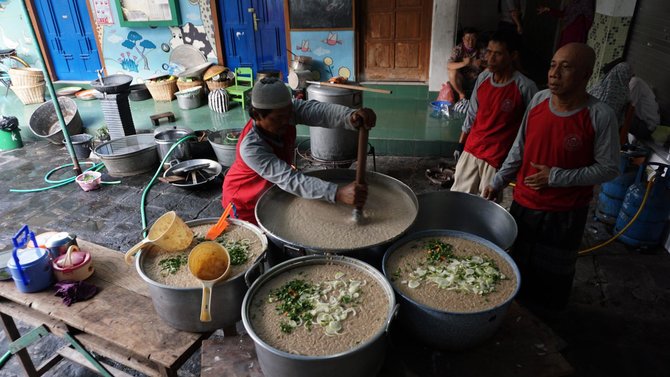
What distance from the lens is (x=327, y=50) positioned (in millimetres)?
8695

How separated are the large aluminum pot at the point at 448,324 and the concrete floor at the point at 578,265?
Answer: 0.21 metres

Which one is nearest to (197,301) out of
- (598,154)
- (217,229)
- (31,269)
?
(217,229)

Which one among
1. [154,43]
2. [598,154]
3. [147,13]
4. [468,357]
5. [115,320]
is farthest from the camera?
[154,43]

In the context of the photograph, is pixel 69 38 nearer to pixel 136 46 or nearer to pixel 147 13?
pixel 136 46

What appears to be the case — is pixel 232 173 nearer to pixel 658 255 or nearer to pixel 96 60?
pixel 658 255

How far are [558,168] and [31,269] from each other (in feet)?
9.98

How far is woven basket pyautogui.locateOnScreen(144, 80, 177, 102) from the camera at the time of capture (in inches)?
356

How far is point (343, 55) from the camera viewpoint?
28.5ft

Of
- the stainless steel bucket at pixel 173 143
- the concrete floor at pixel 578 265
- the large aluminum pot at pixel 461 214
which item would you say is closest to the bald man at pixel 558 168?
the large aluminum pot at pixel 461 214

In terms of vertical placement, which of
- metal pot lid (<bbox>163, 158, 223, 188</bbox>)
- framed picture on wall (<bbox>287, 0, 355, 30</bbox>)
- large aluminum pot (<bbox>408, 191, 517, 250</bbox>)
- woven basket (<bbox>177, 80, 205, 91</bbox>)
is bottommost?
metal pot lid (<bbox>163, 158, 223, 188</bbox>)

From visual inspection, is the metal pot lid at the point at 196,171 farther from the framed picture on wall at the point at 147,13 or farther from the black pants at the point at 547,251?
the framed picture on wall at the point at 147,13

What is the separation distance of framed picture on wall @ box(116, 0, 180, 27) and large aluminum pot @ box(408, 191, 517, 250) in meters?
8.46

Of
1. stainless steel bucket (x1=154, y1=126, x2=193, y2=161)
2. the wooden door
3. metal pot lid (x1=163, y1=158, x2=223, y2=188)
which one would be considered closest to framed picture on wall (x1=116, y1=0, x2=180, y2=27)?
stainless steel bucket (x1=154, y1=126, x2=193, y2=161)

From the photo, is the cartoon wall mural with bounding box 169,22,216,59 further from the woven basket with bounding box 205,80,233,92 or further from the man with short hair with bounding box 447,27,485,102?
the man with short hair with bounding box 447,27,485,102
